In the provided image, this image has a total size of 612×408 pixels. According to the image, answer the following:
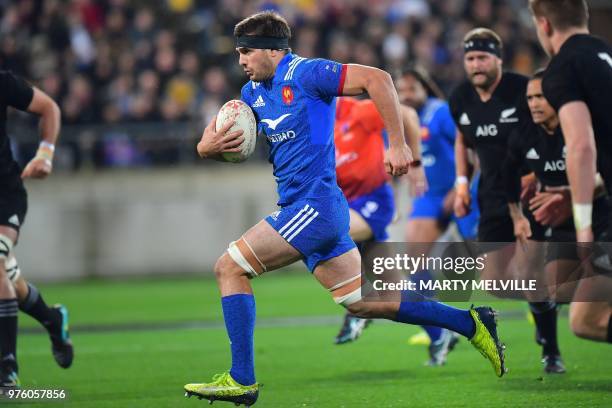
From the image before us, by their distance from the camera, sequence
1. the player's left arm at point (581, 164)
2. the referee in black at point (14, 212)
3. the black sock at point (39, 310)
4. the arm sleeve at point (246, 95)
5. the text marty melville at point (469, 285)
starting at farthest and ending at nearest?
Result: 1. the black sock at point (39, 310)
2. the referee in black at point (14, 212)
3. the text marty melville at point (469, 285)
4. the arm sleeve at point (246, 95)
5. the player's left arm at point (581, 164)

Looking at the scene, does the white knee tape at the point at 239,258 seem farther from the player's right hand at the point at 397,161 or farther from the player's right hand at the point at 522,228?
the player's right hand at the point at 522,228

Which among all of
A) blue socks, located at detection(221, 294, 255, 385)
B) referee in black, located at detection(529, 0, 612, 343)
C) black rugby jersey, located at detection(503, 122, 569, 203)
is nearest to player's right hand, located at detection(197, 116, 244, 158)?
blue socks, located at detection(221, 294, 255, 385)

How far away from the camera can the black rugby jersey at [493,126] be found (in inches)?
344

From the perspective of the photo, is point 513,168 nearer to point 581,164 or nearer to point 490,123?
point 490,123

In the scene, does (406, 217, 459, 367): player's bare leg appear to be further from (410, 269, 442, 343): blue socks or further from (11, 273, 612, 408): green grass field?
(11, 273, 612, 408): green grass field

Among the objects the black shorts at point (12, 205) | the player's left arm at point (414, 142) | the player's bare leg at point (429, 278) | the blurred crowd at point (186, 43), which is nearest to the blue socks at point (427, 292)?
the player's bare leg at point (429, 278)

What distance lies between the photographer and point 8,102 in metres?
8.17

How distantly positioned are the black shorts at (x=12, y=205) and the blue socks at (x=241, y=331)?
222 centimetres

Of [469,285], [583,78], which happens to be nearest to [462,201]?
[469,285]

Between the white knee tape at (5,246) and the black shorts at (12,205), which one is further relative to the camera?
the black shorts at (12,205)

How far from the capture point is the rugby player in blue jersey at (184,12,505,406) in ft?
21.2

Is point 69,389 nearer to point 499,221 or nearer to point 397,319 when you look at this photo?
point 397,319

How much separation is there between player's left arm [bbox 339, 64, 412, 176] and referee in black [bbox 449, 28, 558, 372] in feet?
7.92

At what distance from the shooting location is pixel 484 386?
7.56 metres
